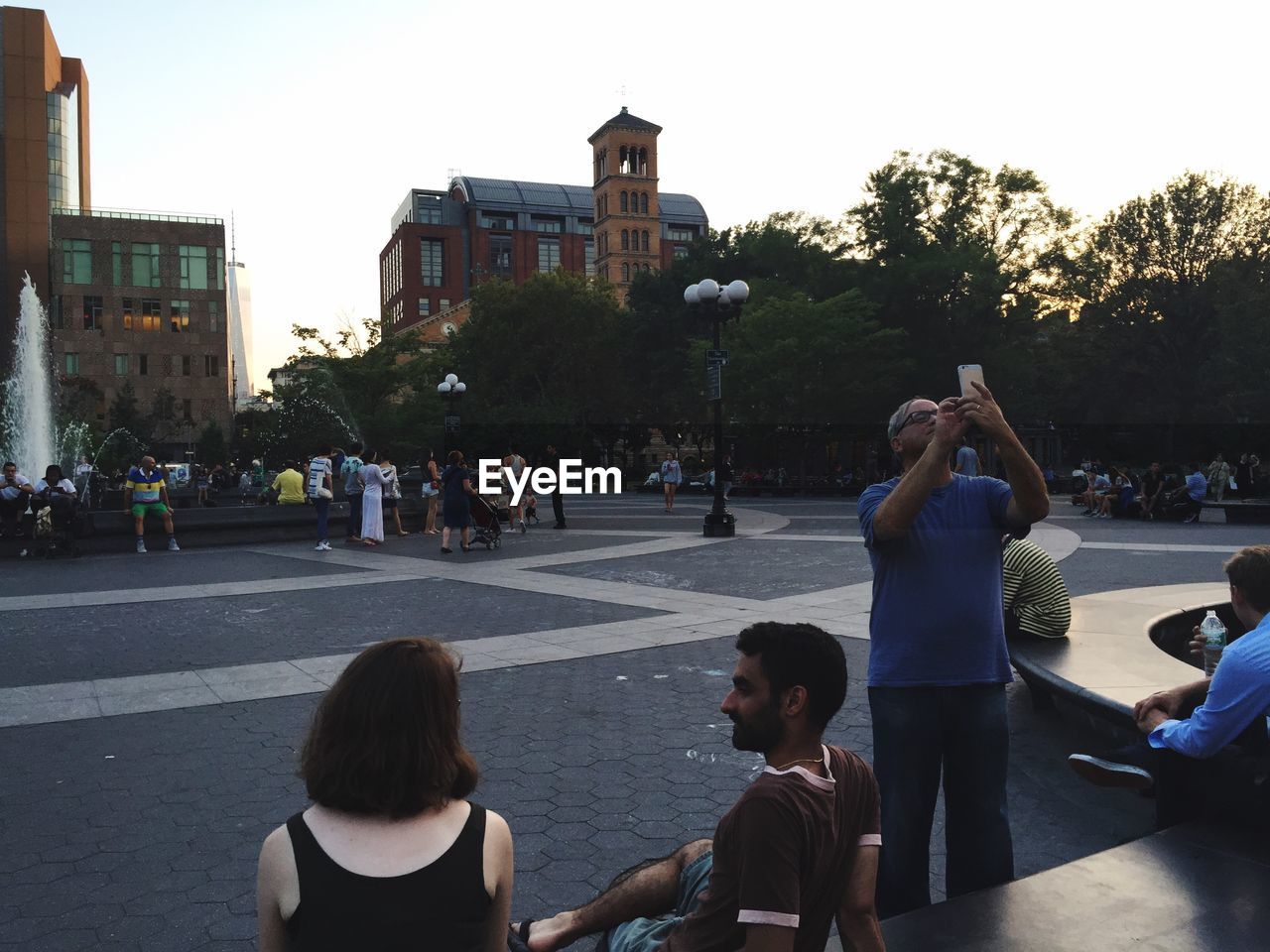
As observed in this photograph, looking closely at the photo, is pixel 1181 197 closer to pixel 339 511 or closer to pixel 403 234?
pixel 339 511

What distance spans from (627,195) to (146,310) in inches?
1992

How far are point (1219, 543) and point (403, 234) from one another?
372 ft

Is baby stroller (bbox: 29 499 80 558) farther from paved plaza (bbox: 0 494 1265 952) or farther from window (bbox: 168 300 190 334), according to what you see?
window (bbox: 168 300 190 334)

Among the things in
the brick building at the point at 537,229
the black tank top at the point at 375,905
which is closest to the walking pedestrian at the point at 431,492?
the black tank top at the point at 375,905

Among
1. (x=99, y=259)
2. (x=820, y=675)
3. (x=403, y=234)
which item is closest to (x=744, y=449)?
(x=820, y=675)

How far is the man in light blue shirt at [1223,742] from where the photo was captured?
144 inches

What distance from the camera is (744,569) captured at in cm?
1386

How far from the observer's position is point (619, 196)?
108188mm

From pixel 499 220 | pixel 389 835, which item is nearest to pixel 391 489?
pixel 389 835

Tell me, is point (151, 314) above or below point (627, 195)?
below

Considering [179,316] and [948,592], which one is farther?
[179,316]

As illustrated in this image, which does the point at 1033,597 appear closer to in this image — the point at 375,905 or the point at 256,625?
the point at 375,905

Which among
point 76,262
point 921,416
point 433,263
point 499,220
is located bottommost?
point 921,416

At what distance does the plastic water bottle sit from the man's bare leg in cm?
362
